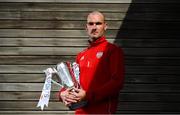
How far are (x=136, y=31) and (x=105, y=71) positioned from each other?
3.40 m

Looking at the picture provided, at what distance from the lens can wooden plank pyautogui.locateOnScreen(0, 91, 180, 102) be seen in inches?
282

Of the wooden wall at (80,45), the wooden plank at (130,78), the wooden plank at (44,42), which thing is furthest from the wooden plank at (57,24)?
the wooden plank at (130,78)

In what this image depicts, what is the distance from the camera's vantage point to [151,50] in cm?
714

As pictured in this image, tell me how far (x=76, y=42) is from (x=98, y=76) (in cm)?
333

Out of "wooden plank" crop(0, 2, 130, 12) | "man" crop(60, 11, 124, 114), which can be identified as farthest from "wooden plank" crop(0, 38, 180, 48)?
"man" crop(60, 11, 124, 114)

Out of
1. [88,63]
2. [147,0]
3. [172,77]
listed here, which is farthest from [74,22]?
[88,63]

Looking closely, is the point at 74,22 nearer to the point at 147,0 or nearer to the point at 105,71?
the point at 147,0

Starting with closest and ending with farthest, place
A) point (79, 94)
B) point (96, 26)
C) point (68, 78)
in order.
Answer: point (79, 94)
point (68, 78)
point (96, 26)

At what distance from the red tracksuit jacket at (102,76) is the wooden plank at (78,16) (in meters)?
3.12

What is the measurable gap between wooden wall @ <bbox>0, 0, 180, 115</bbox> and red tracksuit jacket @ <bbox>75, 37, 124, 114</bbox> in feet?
10.2

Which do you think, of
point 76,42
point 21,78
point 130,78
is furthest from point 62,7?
point 130,78

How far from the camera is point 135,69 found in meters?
7.16

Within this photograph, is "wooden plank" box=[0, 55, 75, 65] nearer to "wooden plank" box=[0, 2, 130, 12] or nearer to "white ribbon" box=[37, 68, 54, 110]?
"wooden plank" box=[0, 2, 130, 12]

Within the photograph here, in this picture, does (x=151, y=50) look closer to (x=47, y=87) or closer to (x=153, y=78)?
(x=153, y=78)
